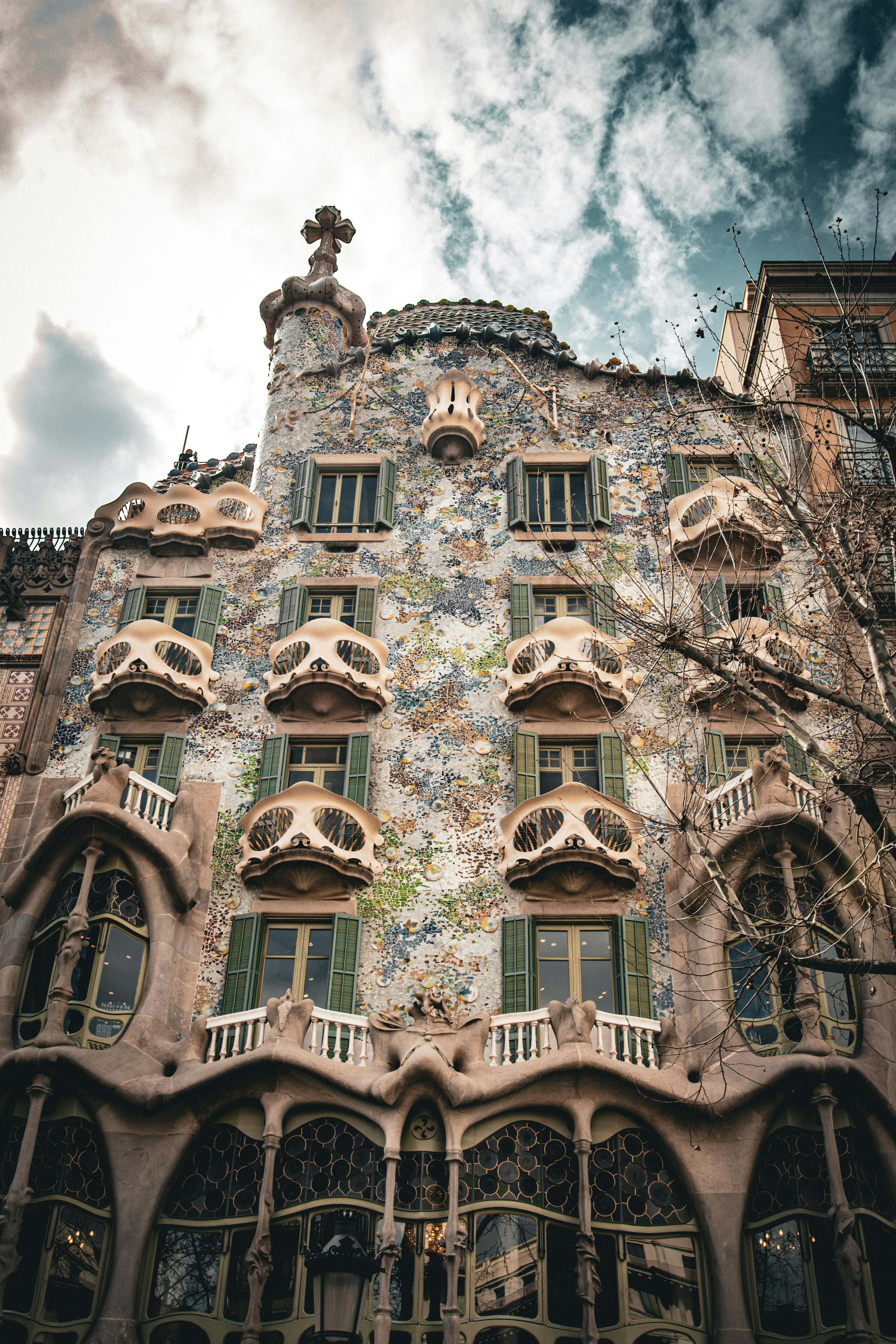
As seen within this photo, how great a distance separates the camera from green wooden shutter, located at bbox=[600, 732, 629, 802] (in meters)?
19.6

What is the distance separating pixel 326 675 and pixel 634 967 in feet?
22.1

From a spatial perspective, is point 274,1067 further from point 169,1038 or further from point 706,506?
point 706,506

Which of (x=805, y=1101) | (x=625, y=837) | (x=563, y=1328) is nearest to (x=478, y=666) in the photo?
(x=625, y=837)

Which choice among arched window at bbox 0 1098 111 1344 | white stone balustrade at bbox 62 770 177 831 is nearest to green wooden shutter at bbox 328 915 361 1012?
white stone balustrade at bbox 62 770 177 831

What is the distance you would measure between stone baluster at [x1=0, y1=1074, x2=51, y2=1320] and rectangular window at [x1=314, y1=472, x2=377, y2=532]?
37.1 ft

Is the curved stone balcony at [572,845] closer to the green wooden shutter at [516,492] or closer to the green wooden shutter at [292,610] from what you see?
the green wooden shutter at [292,610]

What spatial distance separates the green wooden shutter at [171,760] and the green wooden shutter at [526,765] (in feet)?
17.9

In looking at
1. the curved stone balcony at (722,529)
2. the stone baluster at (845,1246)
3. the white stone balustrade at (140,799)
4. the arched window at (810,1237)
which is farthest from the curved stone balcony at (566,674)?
the stone baluster at (845,1246)

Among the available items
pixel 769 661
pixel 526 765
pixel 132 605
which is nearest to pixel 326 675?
pixel 526 765

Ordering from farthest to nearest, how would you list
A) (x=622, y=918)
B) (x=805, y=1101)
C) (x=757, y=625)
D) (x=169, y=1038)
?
1. (x=757, y=625)
2. (x=622, y=918)
3. (x=169, y=1038)
4. (x=805, y=1101)

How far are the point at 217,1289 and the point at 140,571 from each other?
1260 centimetres

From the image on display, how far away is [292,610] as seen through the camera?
2197 centimetres

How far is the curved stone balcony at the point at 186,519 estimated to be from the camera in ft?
75.7

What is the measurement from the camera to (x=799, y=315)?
2664 centimetres
